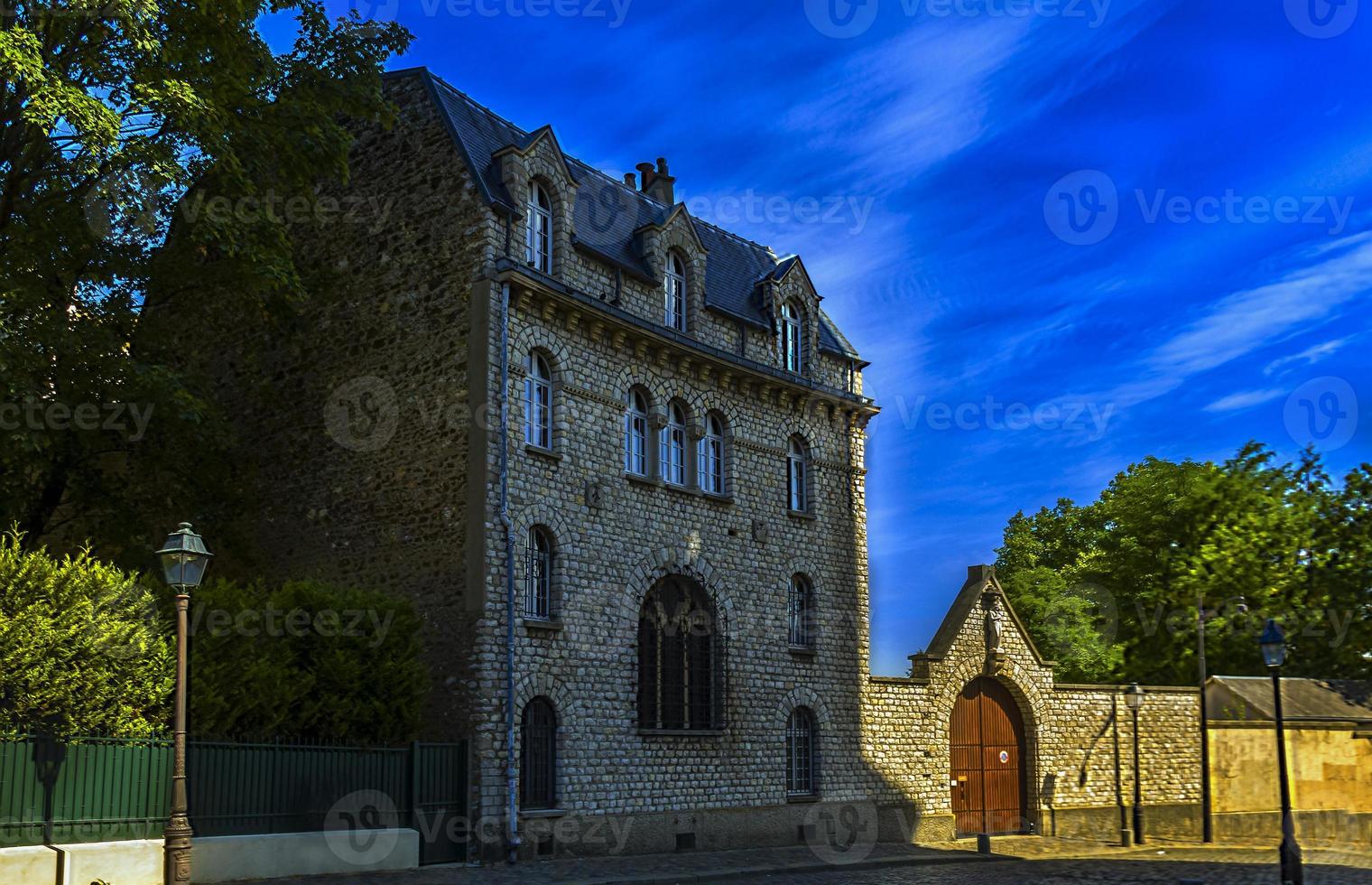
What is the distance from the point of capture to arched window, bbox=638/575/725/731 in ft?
82.1

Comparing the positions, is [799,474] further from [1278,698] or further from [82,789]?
[82,789]

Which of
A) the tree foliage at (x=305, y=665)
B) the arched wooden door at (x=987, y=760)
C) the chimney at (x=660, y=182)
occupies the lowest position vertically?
the arched wooden door at (x=987, y=760)

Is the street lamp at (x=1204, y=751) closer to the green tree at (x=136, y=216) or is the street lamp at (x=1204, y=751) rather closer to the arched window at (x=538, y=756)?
the arched window at (x=538, y=756)

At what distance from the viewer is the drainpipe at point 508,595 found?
2148 cm

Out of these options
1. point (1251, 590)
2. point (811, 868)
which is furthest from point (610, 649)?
point (1251, 590)

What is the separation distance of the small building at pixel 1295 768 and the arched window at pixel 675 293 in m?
17.9

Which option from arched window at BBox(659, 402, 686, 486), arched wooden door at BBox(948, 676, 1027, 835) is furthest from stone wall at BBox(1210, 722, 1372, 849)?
arched window at BBox(659, 402, 686, 486)

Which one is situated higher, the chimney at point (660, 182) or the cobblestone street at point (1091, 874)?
the chimney at point (660, 182)

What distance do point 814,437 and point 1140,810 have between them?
12.0 meters

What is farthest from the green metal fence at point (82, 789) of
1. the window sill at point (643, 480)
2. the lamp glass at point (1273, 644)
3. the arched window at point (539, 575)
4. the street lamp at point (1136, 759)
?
the street lamp at point (1136, 759)

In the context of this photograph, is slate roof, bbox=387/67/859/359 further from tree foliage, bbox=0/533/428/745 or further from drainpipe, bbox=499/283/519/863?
tree foliage, bbox=0/533/428/745

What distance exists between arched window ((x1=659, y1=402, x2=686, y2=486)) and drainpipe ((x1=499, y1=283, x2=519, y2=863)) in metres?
4.43

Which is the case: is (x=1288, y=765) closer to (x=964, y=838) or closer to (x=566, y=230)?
(x=964, y=838)

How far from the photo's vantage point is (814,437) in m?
29.7
